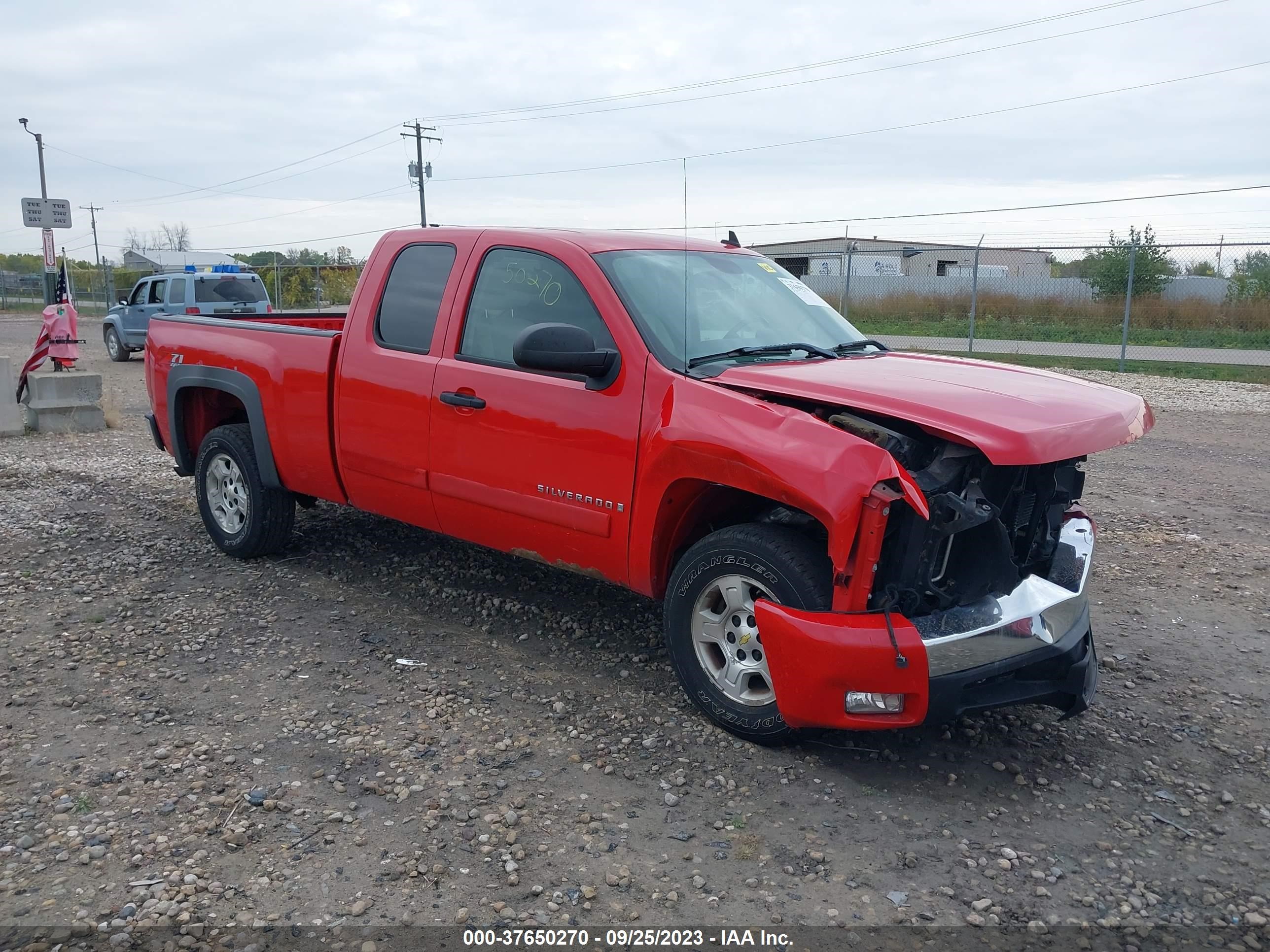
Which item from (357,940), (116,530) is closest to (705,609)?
(357,940)

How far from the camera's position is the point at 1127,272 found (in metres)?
20.0

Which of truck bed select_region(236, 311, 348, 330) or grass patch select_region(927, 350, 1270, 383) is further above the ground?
truck bed select_region(236, 311, 348, 330)

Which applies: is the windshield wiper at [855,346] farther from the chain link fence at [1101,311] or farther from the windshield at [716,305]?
the chain link fence at [1101,311]

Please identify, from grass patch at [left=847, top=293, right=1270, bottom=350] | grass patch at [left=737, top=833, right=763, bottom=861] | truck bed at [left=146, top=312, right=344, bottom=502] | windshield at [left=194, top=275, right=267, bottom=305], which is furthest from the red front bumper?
windshield at [left=194, top=275, right=267, bottom=305]

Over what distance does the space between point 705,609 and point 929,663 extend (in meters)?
0.90

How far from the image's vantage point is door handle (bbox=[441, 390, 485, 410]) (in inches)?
181

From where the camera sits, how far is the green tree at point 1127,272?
19.6 metres

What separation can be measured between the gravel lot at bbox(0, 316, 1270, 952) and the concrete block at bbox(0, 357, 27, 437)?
571 cm

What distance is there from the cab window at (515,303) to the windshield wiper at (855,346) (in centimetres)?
118

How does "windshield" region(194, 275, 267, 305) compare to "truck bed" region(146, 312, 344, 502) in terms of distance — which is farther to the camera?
"windshield" region(194, 275, 267, 305)

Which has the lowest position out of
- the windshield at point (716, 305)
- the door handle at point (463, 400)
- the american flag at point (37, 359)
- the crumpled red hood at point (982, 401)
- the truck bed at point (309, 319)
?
the american flag at point (37, 359)

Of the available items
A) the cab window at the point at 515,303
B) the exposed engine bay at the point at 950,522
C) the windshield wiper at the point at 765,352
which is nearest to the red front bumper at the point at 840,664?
the exposed engine bay at the point at 950,522

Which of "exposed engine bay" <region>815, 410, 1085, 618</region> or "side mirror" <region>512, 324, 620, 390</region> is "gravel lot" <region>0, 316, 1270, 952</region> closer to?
"exposed engine bay" <region>815, 410, 1085, 618</region>

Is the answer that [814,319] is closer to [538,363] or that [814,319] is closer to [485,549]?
[538,363]
